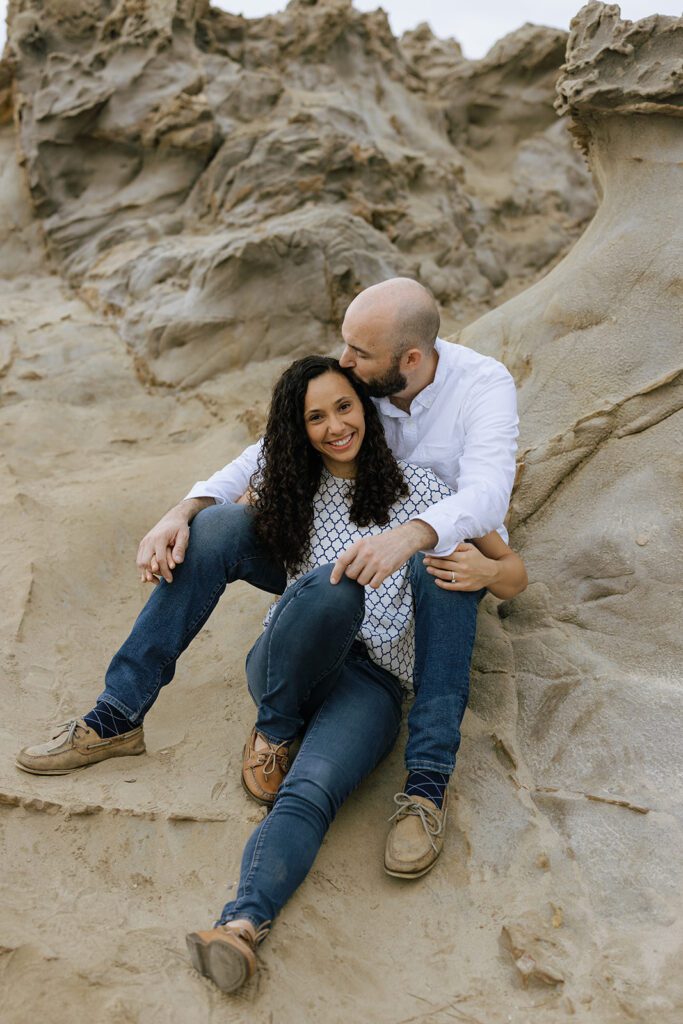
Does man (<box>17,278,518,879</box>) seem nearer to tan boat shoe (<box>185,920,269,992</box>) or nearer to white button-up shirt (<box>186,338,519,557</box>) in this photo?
white button-up shirt (<box>186,338,519,557</box>)

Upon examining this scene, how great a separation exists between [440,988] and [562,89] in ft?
10.8

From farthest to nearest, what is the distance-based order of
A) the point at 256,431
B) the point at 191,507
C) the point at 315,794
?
the point at 256,431, the point at 191,507, the point at 315,794

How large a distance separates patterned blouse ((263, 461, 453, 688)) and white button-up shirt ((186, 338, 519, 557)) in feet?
0.37

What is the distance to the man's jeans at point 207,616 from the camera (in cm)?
249

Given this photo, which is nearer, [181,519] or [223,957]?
[223,957]

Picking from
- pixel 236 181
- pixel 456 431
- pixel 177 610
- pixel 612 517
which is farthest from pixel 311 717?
pixel 236 181

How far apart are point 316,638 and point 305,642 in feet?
0.10

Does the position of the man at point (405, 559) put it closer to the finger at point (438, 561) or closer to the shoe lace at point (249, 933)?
the finger at point (438, 561)

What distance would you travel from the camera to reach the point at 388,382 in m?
2.90

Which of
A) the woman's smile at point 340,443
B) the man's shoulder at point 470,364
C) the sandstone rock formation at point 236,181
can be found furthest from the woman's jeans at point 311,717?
the sandstone rock formation at point 236,181

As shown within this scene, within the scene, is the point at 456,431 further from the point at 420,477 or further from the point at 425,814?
the point at 425,814

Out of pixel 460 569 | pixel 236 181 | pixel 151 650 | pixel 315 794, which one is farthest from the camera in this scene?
pixel 236 181

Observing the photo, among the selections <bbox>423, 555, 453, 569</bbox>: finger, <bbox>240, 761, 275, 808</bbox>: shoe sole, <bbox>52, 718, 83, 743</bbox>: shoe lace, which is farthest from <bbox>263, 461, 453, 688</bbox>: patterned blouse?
<bbox>52, 718, 83, 743</bbox>: shoe lace

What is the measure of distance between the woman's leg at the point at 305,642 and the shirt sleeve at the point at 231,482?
0.50 meters
